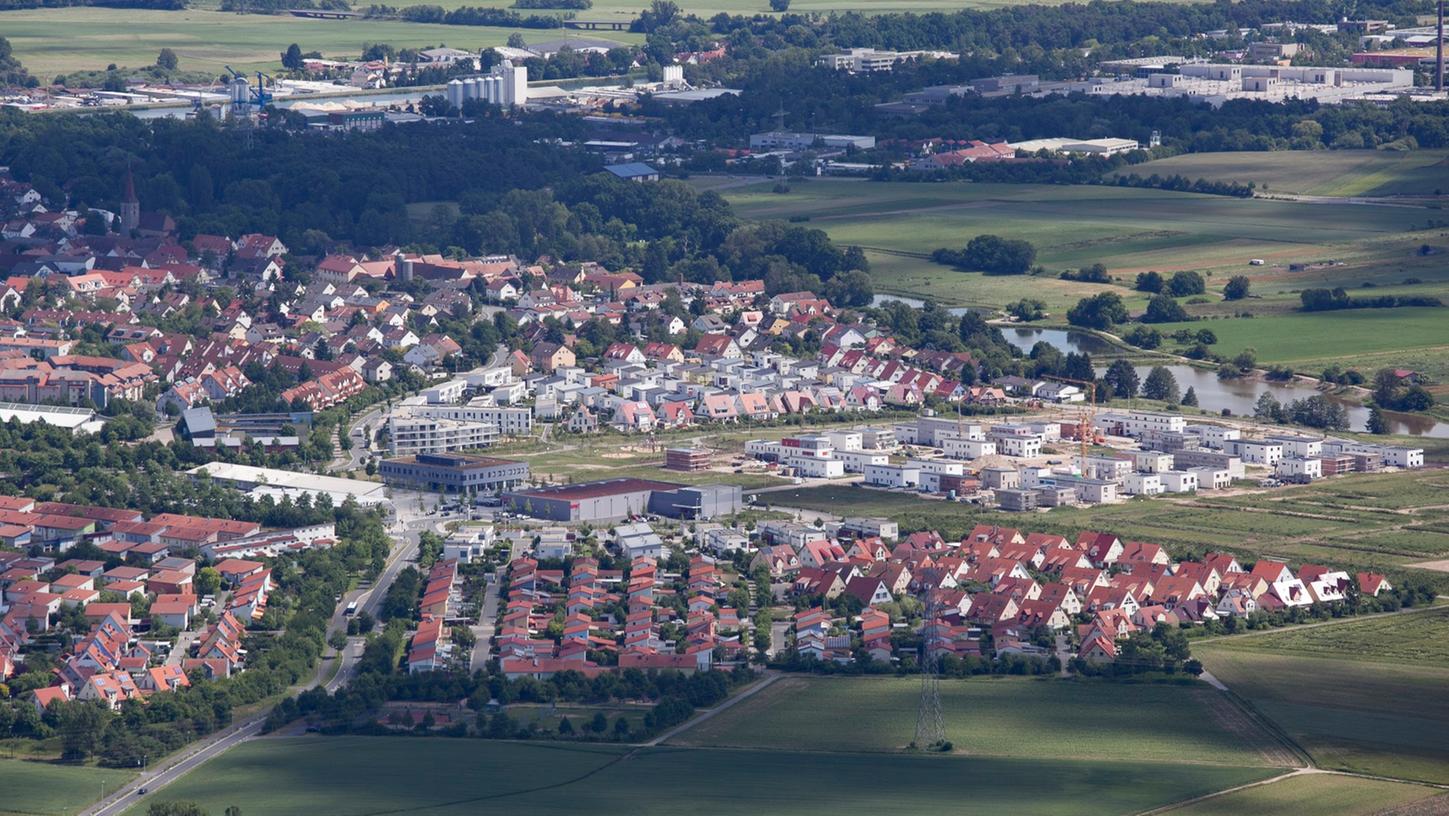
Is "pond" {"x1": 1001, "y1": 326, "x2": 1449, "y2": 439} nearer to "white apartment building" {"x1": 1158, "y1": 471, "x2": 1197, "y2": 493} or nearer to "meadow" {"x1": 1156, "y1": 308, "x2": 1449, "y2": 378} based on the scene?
"meadow" {"x1": 1156, "y1": 308, "x2": 1449, "y2": 378}

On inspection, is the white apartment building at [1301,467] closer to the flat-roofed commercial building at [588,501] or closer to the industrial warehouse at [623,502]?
the industrial warehouse at [623,502]

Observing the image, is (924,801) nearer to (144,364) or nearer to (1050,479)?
(1050,479)

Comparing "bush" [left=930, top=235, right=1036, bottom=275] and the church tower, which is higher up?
"bush" [left=930, top=235, right=1036, bottom=275]

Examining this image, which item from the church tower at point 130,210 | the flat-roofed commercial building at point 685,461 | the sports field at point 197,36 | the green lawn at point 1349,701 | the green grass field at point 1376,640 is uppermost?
the green lawn at point 1349,701

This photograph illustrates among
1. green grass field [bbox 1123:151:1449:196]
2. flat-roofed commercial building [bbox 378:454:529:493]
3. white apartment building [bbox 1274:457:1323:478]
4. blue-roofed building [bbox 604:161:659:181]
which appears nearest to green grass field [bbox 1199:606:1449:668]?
white apartment building [bbox 1274:457:1323:478]

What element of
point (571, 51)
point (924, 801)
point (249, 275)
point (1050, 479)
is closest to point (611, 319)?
point (249, 275)

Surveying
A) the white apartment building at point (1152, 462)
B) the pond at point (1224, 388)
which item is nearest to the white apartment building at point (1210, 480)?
the white apartment building at point (1152, 462)

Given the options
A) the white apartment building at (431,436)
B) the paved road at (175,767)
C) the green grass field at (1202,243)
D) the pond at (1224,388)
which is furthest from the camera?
the green grass field at (1202,243)
